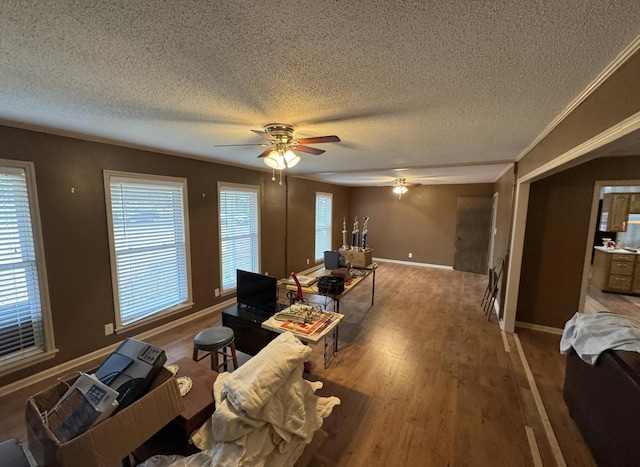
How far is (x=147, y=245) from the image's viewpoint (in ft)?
10.5

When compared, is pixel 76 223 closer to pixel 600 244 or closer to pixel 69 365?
pixel 69 365

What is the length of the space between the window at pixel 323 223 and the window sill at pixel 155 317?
12.6 ft

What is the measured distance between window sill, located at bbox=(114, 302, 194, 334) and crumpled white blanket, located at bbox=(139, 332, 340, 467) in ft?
7.71

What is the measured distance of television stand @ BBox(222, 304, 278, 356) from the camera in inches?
101

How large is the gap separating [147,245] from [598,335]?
4.39 m

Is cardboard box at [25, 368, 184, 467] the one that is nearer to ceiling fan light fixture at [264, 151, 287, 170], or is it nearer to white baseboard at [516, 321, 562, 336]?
ceiling fan light fixture at [264, 151, 287, 170]

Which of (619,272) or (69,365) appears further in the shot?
(619,272)

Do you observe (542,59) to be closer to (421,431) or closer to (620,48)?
(620,48)

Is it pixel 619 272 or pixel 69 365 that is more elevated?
pixel 619 272

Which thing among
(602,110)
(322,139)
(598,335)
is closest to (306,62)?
(322,139)

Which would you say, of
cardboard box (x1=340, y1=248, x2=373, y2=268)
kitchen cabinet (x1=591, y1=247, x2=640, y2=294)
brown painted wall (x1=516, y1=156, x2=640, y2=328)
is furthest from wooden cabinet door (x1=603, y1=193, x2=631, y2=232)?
cardboard box (x1=340, y1=248, x2=373, y2=268)

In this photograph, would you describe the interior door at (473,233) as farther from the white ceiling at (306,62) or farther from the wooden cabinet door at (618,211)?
the white ceiling at (306,62)

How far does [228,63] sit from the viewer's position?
1278 mm

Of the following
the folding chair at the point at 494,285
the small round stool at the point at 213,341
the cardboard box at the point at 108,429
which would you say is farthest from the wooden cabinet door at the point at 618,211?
the cardboard box at the point at 108,429
